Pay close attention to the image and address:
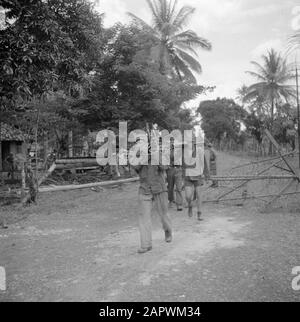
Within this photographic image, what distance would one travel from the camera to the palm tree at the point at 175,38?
1005 inches

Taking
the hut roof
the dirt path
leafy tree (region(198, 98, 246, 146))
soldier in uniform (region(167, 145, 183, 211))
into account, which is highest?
leafy tree (region(198, 98, 246, 146))

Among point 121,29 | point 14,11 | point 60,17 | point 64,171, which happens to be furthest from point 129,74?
point 14,11

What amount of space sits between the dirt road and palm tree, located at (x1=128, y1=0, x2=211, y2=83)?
17.8m

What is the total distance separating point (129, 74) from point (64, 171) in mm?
5989

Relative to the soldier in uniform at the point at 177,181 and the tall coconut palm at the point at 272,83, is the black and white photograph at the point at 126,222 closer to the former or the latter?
the soldier in uniform at the point at 177,181

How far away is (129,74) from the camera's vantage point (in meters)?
18.7

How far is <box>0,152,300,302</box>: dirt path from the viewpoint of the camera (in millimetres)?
4684

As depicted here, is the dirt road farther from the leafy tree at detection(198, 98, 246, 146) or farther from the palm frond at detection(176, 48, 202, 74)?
the leafy tree at detection(198, 98, 246, 146)
